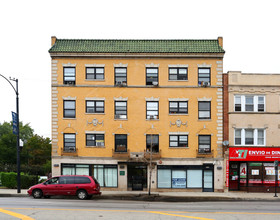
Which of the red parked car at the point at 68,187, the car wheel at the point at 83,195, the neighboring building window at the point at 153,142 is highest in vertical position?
the neighboring building window at the point at 153,142

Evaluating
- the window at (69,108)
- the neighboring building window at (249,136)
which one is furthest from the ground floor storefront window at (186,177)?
the window at (69,108)

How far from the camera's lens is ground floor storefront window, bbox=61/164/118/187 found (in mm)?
29375

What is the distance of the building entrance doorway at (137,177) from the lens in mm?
29375

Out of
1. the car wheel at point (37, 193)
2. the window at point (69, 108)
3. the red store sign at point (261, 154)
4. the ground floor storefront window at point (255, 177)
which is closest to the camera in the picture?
the car wheel at point (37, 193)

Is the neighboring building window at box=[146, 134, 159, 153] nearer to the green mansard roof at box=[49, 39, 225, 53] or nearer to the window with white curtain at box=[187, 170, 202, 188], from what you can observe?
the window with white curtain at box=[187, 170, 202, 188]

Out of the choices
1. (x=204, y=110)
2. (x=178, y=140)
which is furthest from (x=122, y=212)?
(x=204, y=110)

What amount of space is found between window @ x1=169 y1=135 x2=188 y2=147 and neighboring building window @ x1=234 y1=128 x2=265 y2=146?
4265 mm

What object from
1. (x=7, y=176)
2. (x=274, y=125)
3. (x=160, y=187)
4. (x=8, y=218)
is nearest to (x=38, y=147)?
(x=7, y=176)

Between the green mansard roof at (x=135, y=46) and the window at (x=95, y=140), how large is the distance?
7351 millimetres

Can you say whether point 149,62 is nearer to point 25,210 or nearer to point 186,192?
point 186,192

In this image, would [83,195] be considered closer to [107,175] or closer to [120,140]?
[107,175]

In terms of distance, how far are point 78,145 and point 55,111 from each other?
356 cm

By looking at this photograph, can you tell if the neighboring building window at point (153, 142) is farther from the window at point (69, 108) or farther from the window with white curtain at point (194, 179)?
the window at point (69, 108)

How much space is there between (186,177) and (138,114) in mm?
6779
